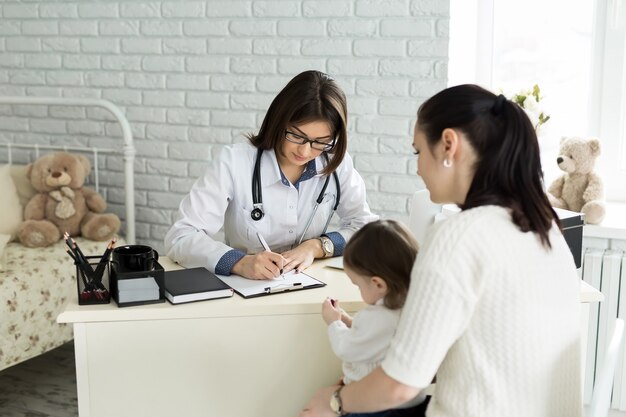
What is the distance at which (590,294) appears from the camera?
67.7 inches

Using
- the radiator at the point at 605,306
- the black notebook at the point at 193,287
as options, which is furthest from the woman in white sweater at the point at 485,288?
the radiator at the point at 605,306

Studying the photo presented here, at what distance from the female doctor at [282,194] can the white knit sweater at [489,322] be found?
685mm

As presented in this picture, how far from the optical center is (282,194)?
2.19 metres

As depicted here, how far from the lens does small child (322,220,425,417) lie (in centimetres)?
137

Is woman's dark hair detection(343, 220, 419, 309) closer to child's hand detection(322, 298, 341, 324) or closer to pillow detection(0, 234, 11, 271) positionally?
child's hand detection(322, 298, 341, 324)

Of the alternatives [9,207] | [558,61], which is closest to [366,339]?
[558,61]

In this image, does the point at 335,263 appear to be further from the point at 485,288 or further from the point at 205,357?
the point at 485,288

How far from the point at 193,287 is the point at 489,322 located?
0.73m

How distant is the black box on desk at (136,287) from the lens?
162cm

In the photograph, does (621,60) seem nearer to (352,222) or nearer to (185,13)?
(352,222)

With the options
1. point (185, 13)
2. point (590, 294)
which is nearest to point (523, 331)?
point (590, 294)

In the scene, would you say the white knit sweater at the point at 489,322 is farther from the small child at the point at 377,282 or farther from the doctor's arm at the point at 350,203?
the doctor's arm at the point at 350,203

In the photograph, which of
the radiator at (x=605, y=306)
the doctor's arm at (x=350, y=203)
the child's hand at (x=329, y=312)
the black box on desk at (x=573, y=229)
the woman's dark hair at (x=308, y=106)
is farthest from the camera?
the radiator at (x=605, y=306)

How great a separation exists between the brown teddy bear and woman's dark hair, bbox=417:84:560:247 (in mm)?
2347
